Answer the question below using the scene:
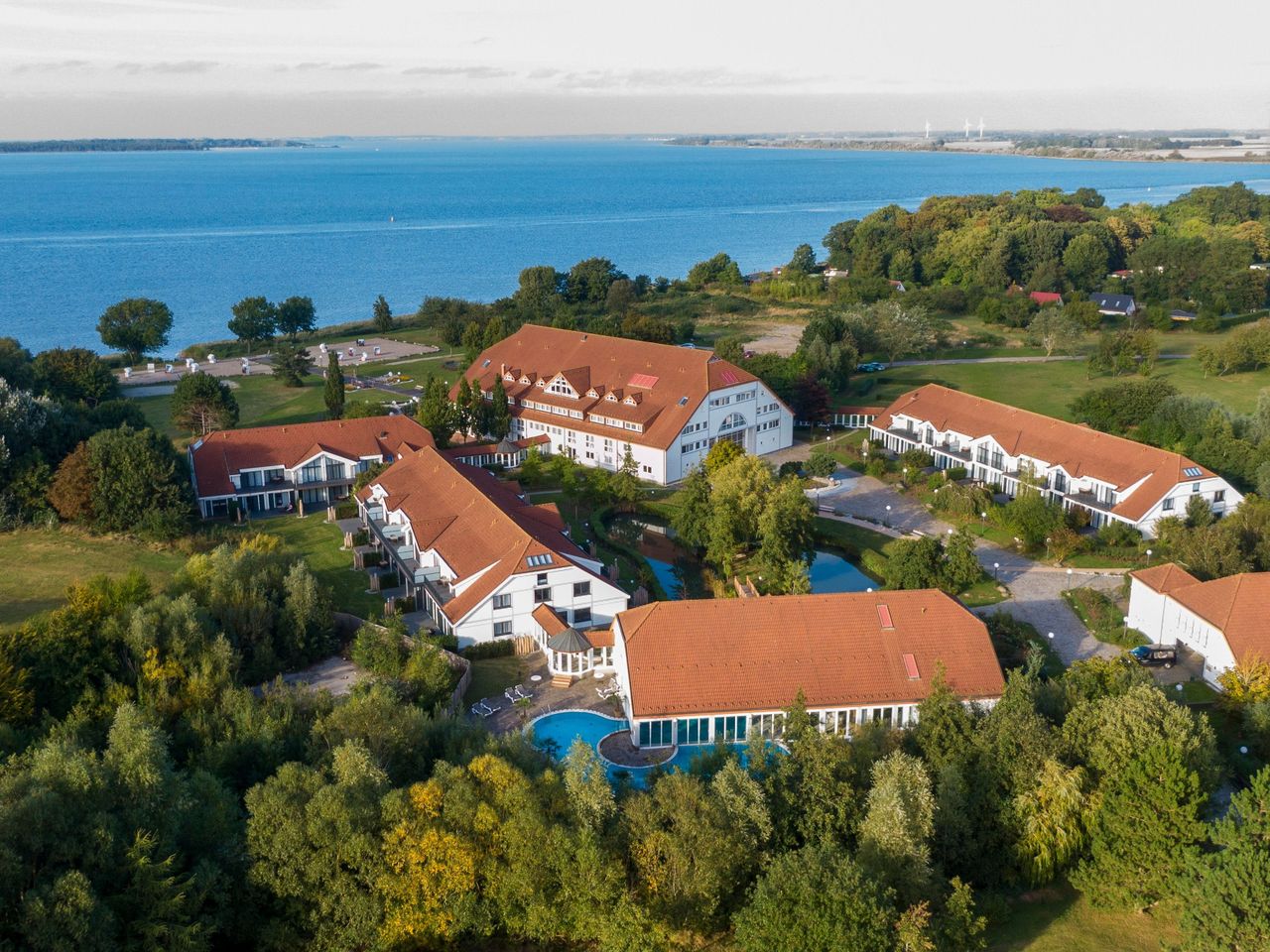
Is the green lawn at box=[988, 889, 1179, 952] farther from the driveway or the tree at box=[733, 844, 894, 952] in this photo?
the driveway

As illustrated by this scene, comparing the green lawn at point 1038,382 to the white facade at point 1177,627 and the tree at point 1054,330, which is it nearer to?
the tree at point 1054,330

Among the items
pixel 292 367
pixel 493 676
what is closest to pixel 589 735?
pixel 493 676

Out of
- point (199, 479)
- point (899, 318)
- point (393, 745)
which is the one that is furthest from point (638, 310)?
point (393, 745)

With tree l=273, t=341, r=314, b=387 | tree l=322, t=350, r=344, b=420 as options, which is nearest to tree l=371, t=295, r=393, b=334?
tree l=273, t=341, r=314, b=387

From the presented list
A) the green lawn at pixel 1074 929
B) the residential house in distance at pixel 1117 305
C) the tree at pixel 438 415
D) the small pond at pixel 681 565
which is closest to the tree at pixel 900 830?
the green lawn at pixel 1074 929

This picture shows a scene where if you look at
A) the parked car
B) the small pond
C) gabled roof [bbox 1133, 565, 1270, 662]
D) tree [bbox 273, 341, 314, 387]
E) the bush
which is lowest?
the small pond

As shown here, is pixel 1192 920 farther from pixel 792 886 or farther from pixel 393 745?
pixel 393 745
